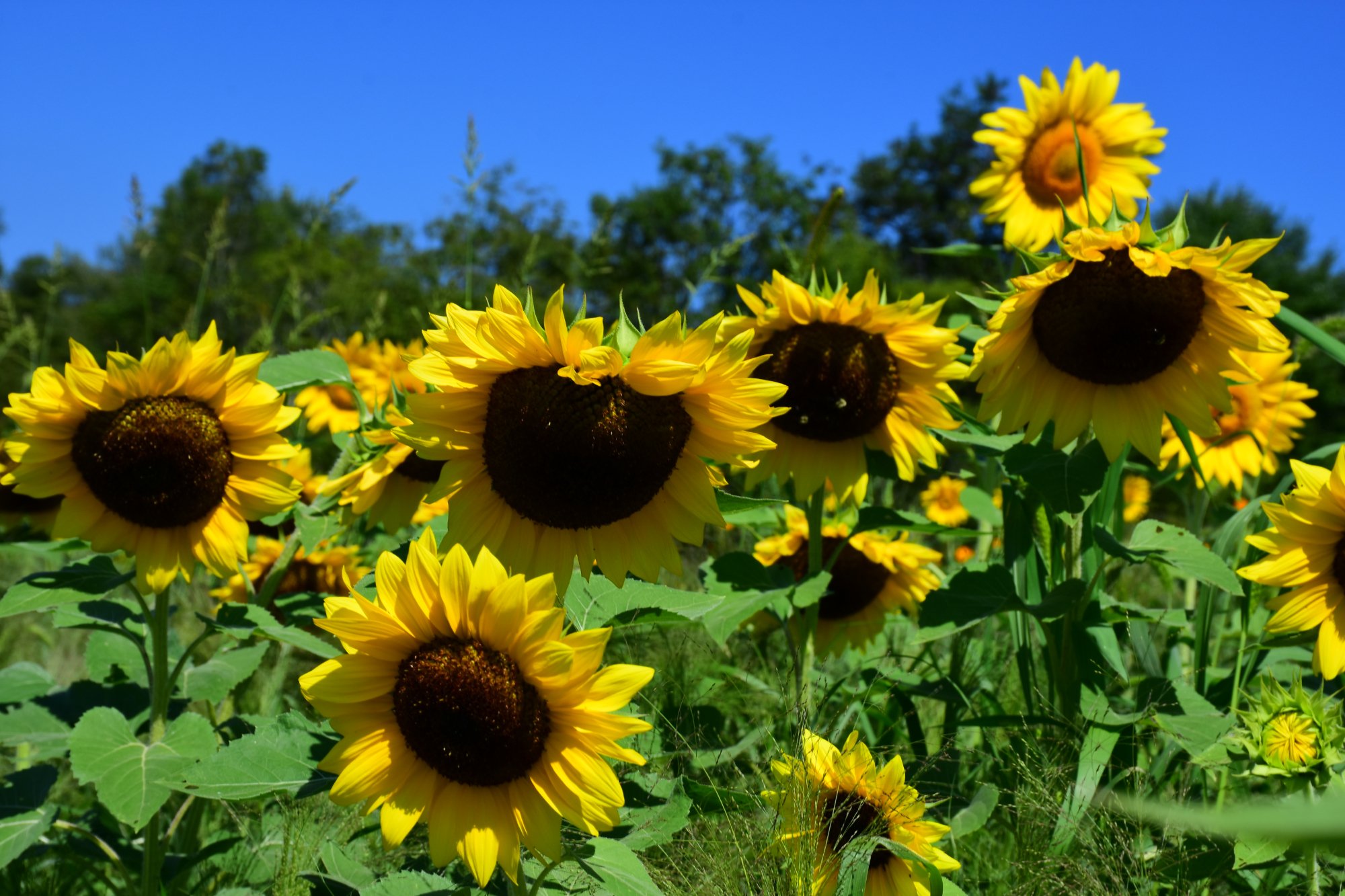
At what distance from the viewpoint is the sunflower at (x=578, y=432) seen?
157 cm

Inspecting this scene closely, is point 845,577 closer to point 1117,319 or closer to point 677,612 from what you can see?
point 1117,319

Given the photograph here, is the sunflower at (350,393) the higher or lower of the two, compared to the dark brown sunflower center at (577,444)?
lower

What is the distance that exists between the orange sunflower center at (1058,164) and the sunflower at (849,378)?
4.06ft

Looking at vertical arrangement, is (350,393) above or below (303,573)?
above

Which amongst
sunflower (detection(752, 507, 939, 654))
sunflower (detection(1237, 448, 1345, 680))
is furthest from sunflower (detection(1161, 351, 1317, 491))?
sunflower (detection(1237, 448, 1345, 680))

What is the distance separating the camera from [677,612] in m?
1.68

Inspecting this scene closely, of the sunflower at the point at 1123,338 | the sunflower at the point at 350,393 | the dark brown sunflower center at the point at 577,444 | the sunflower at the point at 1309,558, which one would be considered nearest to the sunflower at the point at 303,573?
the sunflower at the point at 350,393

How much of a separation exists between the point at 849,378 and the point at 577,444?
903 mm

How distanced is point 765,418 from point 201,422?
114 centimetres

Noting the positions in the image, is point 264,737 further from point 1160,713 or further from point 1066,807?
point 1160,713

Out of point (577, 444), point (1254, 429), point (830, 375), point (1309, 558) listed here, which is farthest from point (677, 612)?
point (1254, 429)

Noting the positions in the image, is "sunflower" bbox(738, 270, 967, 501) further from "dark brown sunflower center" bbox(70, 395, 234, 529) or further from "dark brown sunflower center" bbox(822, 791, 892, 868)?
"dark brown sunflower center" bbox(70, 395, 234, 529)

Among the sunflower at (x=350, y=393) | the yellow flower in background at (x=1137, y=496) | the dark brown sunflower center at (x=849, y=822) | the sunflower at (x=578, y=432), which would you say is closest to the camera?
the sunflower at (x=578, y=432)

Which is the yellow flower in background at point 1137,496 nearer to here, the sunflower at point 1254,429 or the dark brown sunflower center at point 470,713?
the sunflower at point 1254,429
